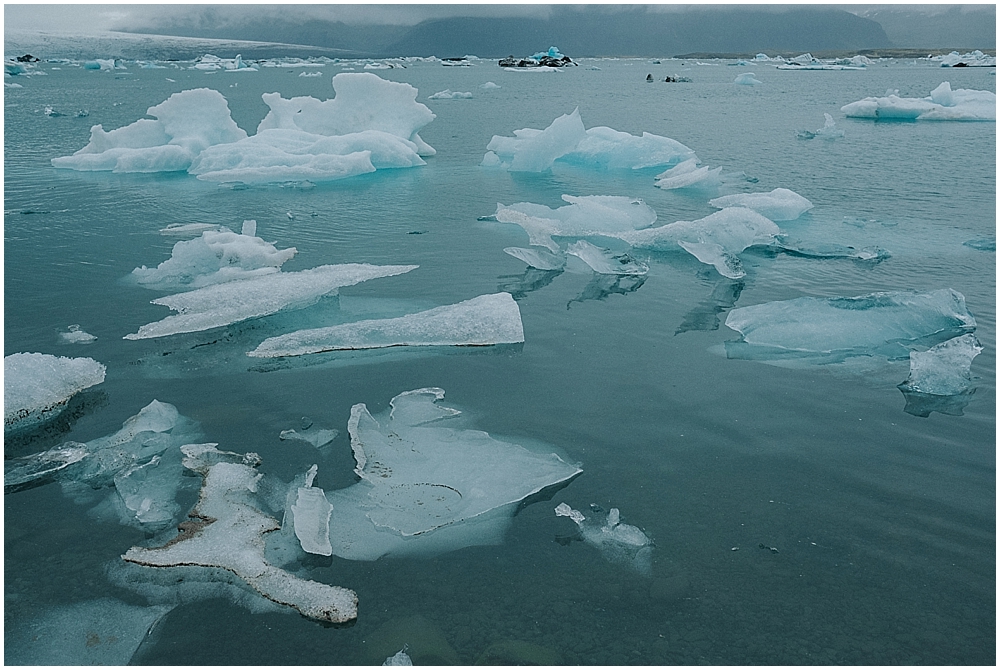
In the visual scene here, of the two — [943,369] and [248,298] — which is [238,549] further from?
[943,369]

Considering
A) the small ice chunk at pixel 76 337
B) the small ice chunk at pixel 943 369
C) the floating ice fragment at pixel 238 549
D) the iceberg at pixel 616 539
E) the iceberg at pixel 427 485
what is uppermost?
the small ice chunk at pixel 943 369

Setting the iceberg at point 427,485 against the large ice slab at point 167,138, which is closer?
the iceberg at point 427,485

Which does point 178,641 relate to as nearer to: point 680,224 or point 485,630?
point 485,630

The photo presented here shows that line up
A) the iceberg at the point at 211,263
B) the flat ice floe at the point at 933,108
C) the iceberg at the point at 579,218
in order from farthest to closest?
the flat ice floe at the point at 933,108, the iceberg at the point at 579,218, the iceberg at the point at 211,263

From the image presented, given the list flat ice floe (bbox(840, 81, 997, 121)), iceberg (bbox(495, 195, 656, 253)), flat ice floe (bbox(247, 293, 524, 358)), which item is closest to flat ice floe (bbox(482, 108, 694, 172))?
iceberg (bbox(495, 195, 656, 253))

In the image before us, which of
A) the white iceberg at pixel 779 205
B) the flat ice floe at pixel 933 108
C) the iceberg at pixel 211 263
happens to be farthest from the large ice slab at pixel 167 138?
the flat ice floe at pixel 933 108

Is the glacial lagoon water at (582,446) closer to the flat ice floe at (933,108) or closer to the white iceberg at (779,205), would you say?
the white iceberg at (779,205)

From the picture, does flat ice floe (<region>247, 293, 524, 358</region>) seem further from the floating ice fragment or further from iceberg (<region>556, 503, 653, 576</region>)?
iceberg (<region>556, 503, 653, 576</region>)

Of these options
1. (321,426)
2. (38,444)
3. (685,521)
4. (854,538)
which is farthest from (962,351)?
(38,444)
